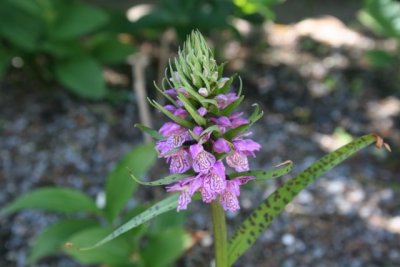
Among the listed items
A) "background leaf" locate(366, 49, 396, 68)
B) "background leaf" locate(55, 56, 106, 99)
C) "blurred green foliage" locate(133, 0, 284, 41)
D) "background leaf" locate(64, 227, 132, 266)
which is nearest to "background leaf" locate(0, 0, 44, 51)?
"background leaf" locate(55, 56, 106, 99)

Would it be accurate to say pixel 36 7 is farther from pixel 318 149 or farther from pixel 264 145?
pixel 318 149

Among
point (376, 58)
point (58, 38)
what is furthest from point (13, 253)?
point (376, 58)

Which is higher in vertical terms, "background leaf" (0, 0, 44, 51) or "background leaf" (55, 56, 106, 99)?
"background leaf" (0, 0, 44, 51)

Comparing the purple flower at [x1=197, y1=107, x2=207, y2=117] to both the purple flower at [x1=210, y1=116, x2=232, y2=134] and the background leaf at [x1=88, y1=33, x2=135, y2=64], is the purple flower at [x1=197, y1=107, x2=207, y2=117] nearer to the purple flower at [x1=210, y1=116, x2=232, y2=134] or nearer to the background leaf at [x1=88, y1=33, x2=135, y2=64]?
the purple flower at [x1=210, y1=116, x2=232, y2=134]

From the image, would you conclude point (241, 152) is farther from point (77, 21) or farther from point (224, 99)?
point (77, 21)

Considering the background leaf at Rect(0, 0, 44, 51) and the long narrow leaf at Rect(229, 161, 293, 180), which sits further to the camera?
the background leaf at Rect(0, 0, 44, 51)
